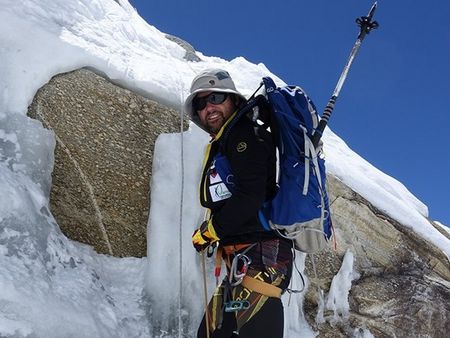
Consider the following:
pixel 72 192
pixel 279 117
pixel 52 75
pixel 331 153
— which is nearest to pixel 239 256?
pixel 279 117

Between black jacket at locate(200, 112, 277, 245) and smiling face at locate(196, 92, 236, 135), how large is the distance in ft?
0.68

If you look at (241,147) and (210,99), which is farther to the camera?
(210,99)

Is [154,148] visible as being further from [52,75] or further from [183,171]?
[52,75]

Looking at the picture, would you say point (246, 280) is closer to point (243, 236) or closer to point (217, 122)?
point (243, 236)

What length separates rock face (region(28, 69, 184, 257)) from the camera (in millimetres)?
5531

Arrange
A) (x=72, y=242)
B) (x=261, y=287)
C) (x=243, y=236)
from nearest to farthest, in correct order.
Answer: (x=261, y=287)
(x=243, y=236)
(x=72, y=242)

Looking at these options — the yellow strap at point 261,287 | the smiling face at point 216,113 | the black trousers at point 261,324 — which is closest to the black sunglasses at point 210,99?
the smiling face at point 216,113

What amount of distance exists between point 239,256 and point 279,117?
3.72 ft

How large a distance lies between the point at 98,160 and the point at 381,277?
16.7 ft

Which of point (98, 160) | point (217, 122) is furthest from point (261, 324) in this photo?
point (98, 160)

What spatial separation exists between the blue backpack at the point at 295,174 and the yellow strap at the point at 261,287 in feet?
1.33

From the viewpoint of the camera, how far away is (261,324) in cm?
361

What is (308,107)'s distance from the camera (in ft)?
13.2

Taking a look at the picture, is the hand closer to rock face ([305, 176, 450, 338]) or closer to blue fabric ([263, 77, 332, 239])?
blue fabric ([263, 77, 332, 239])
